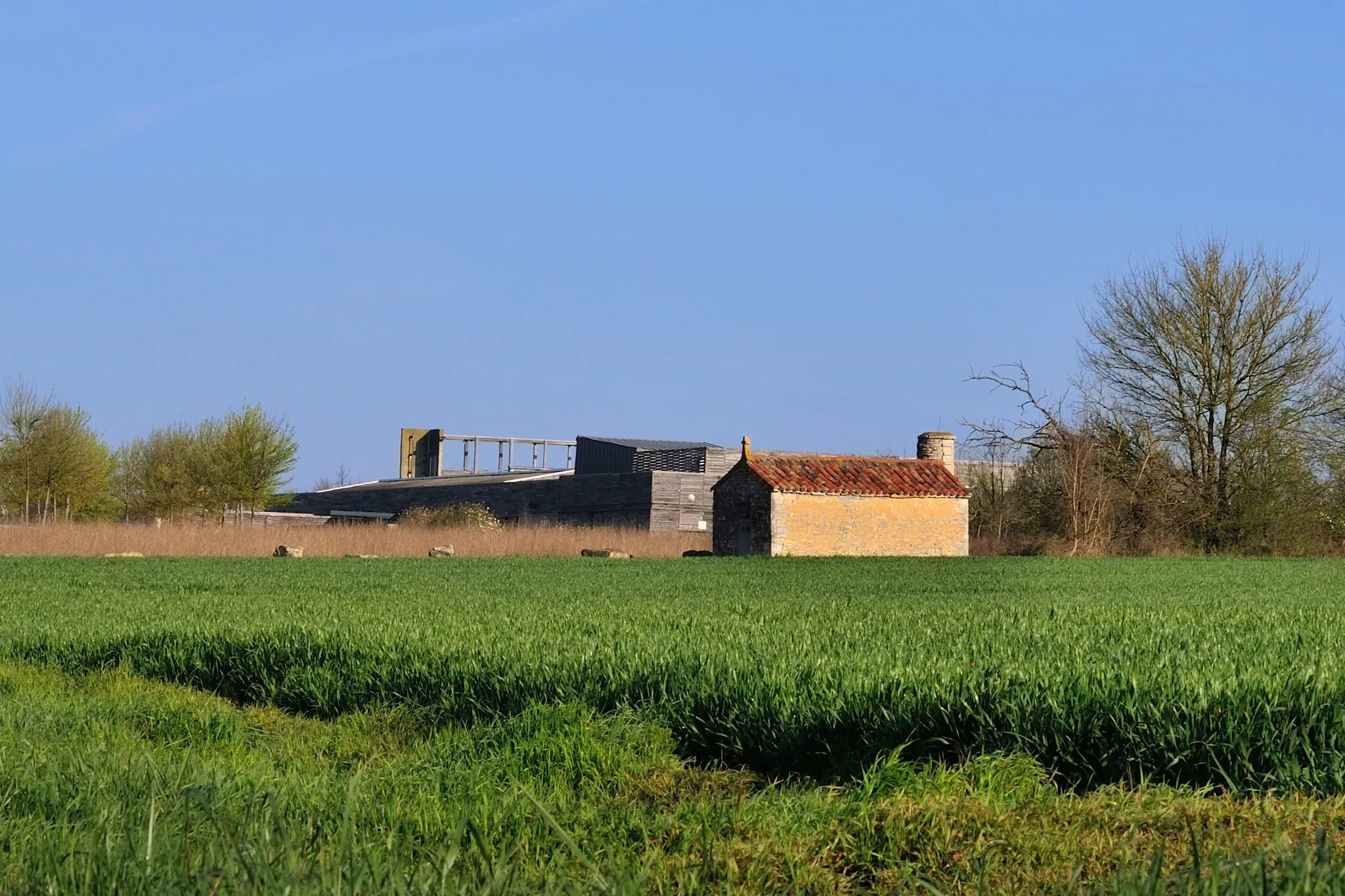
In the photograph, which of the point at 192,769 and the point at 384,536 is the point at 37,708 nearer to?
the point at 192,769

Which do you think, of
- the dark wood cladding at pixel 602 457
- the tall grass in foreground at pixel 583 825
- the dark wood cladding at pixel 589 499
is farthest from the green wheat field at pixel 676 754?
the dark wood cladding at pixel 602 457

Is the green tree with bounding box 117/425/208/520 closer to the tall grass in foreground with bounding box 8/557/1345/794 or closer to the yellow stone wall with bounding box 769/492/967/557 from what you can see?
the yellow stone wall with bounding box 769/492/967/557

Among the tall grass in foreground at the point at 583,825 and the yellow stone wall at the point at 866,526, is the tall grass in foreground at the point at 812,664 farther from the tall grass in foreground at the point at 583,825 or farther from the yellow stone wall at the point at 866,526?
the yellow stone wall at the point at 866,526

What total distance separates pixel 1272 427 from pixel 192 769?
151ft

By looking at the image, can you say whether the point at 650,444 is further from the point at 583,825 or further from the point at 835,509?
the point at 583,825

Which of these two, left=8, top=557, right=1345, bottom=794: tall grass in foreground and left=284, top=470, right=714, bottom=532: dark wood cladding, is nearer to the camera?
left=8, top=557, right=1345, bottom=794: tall grass in foreground

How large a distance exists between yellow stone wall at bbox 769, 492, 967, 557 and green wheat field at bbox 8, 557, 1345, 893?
27.3m

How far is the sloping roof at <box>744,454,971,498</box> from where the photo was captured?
136 feet

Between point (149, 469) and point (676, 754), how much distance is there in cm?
6365

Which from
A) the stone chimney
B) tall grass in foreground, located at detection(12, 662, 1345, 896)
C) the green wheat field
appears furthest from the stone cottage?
tall grass in foreground, located at detection(12, 662, 1345, 896)

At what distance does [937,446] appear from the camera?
49812mm

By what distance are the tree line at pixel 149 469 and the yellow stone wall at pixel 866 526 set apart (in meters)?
27.0

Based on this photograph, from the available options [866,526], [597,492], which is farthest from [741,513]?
[597,492]

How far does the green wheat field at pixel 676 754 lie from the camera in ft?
11.7
